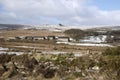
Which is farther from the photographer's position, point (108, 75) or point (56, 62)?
point (56, 62)

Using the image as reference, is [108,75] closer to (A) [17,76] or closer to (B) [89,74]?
(B) [89,74]

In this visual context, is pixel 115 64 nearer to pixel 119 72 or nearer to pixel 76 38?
pixel 119 72

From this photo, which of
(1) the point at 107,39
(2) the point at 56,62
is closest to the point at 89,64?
(2) the point at 56,62

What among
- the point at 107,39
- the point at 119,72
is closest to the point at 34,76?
the point at 119,72

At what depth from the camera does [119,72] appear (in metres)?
15.5

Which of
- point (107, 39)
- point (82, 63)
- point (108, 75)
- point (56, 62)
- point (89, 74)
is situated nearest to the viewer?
point (108, 75)

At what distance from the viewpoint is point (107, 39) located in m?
57.8

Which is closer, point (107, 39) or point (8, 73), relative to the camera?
point (8, 73)

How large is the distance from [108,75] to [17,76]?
4.75 metres

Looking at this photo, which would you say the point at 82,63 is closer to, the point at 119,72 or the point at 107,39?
the point at 119,72

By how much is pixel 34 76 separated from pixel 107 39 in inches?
1711

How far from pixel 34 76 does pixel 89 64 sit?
233 inches

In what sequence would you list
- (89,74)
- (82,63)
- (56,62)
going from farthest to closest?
1. (56,62)
2. (82,63)
3. (89,74)

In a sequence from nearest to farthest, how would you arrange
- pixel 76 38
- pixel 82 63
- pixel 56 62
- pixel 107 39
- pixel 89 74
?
pixel 89 74 → pixel 82 63 → pixel 56 62 → pixel 107 39 → pixel 76 38
